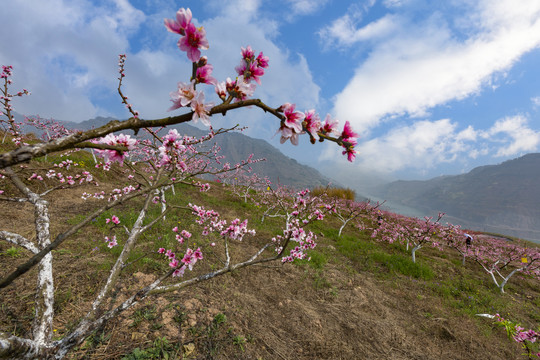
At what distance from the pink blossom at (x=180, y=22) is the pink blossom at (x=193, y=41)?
0.02 meters

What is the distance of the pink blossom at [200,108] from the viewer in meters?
1.11

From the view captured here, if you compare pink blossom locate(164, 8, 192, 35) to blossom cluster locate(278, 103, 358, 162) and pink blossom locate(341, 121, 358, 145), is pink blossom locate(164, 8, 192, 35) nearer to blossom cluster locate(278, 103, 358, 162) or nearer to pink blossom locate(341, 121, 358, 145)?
blossom cluster locate(278, 103, 358, 162)

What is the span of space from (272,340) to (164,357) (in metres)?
1.85

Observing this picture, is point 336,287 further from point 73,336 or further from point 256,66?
point 256,66

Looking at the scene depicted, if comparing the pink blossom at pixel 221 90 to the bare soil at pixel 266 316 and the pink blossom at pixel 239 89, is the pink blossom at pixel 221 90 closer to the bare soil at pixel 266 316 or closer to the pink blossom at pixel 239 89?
the pink blossom at pixel 239 89

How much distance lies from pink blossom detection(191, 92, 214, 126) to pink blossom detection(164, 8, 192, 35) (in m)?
0.41

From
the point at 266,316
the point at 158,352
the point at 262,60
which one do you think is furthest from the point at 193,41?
the point at 266,316

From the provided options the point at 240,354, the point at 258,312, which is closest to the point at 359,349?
the point at 258,312

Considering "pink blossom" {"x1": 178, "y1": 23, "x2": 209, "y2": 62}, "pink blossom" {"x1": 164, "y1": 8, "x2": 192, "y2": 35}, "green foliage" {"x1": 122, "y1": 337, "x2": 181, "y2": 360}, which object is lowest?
"green foliage" {"x1": 122, "y1": 337, "x2": 181, "y2": 360}

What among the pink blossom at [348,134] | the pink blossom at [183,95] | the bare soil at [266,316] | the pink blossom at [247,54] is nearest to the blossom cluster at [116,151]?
the pink blossom at [183,95]

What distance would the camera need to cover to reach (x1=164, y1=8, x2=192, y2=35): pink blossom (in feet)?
3.81

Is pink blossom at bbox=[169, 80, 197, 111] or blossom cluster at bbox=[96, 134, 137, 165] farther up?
pink blossom at bbox=[169, 80, 197, 111]

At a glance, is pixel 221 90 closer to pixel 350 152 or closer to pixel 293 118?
pixel 293 118

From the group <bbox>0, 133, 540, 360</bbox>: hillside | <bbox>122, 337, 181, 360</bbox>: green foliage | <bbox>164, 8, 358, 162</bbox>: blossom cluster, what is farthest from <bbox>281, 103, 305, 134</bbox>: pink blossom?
<bbox>122, 337, 181, 360</bbox>: green foliage
